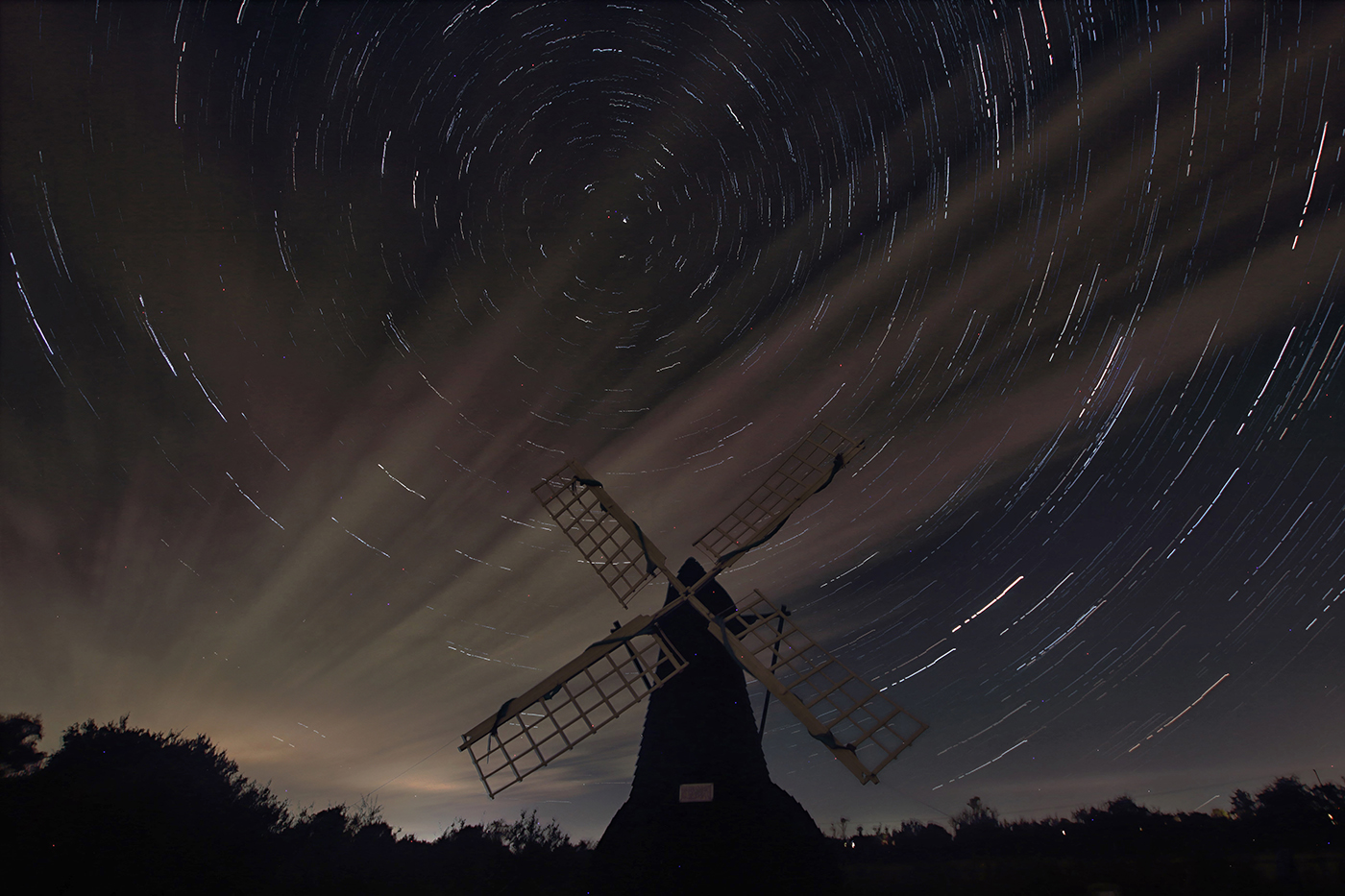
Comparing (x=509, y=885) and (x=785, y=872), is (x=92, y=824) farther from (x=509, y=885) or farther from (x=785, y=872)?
(x=785, y=872)

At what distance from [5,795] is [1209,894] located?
2074 inches

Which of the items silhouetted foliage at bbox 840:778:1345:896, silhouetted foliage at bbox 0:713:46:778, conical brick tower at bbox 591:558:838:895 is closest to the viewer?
conical brick tower at bbox 591:558:838:895

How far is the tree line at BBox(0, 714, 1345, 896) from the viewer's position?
23297mm

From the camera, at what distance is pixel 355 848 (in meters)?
31.8

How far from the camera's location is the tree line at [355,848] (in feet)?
76.4

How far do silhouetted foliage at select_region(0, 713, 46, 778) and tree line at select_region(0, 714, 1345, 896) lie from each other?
0.36 ft

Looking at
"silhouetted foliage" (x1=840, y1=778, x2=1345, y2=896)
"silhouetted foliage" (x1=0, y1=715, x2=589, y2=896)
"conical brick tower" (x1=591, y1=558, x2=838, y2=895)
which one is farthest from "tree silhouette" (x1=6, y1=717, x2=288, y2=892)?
"silhouetted foliage" (x1=840, y1=778, x2=1345, y2=896)

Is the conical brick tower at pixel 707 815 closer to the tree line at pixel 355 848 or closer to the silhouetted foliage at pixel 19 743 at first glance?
the tree line at pixel 355 848

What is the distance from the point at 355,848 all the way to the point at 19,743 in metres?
22.0

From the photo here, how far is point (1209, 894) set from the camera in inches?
897

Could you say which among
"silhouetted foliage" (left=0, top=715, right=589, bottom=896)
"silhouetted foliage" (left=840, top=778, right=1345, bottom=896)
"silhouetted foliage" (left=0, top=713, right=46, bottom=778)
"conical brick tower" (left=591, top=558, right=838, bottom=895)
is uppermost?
"silhouetted foliage" (left=0, top=713, right=46, bottom=778)

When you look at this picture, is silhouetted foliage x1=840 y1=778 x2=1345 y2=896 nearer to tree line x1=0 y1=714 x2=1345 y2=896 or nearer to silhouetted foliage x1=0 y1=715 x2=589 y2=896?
tree line x1=0 y1=714 x2=1345 y2=896

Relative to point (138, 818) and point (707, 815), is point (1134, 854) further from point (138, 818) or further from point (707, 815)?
point (138, 818)

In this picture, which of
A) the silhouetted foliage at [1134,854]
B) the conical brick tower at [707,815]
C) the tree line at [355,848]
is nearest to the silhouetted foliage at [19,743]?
the tree line at [355,848]
